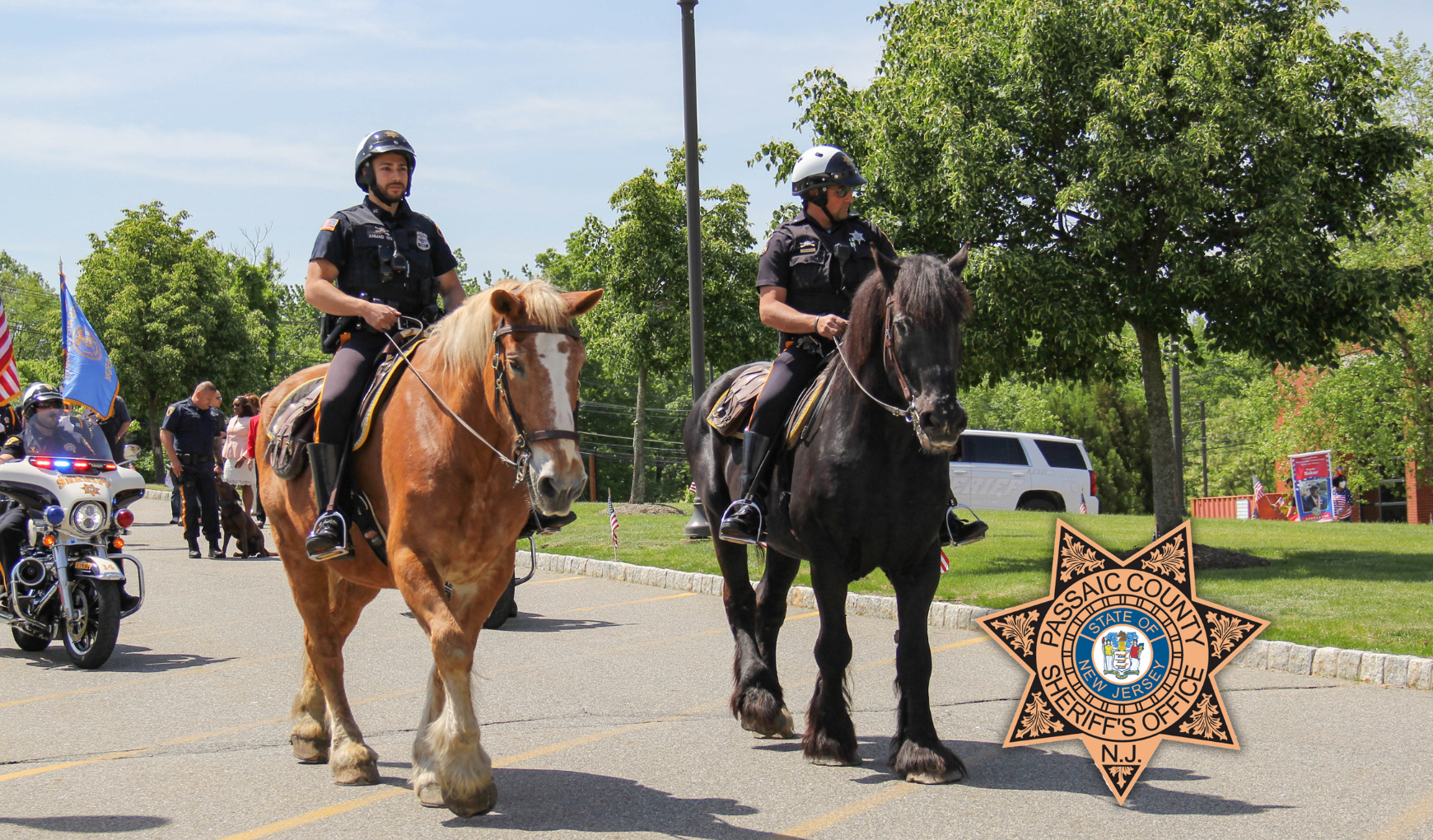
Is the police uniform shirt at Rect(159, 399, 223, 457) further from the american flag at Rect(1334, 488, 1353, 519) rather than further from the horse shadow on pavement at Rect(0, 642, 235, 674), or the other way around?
the american flag at Rect(1334, 488, 1353, 519)

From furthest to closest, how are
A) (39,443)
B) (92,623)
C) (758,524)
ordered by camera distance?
(39,443) → (92,623) → (758,524)

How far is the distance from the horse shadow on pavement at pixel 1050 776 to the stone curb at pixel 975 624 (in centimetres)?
68

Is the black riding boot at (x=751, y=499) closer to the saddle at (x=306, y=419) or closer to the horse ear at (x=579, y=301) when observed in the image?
the horse ear at (x=579, y=301)

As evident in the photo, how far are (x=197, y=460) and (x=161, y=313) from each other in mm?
26921

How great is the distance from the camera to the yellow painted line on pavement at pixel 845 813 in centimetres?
450

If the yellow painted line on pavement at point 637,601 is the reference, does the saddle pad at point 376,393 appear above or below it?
above

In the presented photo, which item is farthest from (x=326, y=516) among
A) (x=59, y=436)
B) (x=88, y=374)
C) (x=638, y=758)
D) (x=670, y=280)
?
(x=670, y=280)

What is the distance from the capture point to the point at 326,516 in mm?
5254

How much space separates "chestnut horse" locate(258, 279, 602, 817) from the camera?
4570 mm

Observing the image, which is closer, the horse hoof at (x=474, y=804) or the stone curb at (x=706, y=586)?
the horse hoof at (x=474, y=804)

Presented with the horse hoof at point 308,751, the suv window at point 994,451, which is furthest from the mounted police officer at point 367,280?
the suv window at point 994,451

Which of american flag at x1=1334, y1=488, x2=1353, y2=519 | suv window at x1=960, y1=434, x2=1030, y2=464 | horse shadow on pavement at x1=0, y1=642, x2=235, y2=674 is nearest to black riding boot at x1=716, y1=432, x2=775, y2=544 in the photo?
horse shadow on pavement at x1=0, y1=642, x2=235, y2=674

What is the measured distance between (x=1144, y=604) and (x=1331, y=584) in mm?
8360

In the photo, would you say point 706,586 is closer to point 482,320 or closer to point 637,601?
point 637,601
